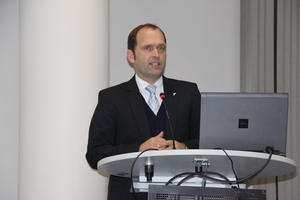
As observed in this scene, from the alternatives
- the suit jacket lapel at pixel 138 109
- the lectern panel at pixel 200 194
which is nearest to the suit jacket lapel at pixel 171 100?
the suit jacket lapel at pixel 138 109

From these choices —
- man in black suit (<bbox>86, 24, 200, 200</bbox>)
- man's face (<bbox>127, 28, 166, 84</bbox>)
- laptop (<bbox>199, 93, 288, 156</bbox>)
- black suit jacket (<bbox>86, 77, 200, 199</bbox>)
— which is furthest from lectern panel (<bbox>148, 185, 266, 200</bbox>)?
man's face (<bbox>127, 28, 166, 84</bbox>)

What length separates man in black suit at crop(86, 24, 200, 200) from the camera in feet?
9.59

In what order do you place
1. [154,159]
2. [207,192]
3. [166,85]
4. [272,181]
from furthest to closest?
[272,181]
[166,85]
[154,159]
[207,192]

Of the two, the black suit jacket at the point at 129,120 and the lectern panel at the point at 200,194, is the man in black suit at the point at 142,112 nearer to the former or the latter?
the black suit jacket at the point at 129,120

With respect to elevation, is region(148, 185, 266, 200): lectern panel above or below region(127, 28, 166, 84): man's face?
below

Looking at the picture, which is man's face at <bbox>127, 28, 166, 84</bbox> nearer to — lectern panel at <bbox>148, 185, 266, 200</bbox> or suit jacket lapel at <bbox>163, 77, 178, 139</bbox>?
suit jacket lapel at <bbox>163, 77, 178, 139</bbox>

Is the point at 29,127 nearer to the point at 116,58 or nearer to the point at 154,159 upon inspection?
the point at 116,58

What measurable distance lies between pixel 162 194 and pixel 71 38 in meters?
2.02

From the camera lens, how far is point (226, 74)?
4.93 meters

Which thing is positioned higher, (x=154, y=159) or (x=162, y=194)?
(x=154, y=159)

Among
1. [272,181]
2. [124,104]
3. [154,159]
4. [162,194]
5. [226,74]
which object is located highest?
[226,74]

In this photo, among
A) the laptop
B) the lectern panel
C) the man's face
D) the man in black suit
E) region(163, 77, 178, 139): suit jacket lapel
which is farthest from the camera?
the man's face

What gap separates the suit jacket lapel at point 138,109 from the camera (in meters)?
3.00

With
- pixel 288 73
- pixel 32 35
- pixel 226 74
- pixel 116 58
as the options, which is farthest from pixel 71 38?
pixel 288 73
